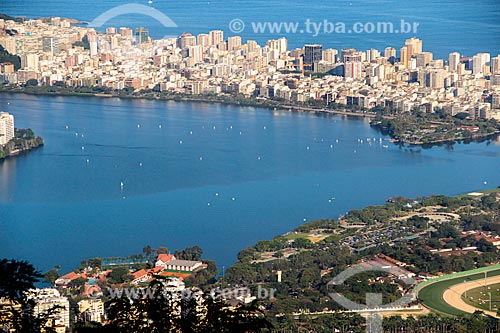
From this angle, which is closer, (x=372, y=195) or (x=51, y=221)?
(x=51, y=221)

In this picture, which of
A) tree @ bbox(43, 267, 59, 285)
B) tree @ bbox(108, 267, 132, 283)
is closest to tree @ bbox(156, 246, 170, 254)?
tree @ bbox(108, 267, 132, 283)

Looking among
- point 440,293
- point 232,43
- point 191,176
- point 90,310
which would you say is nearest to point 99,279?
point 90,310

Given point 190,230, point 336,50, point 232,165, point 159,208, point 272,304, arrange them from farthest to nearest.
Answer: point 336,50, point 232,165, point 159,208, point 190,230, point 272,304

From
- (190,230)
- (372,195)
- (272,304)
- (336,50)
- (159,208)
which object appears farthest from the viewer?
(336,50)

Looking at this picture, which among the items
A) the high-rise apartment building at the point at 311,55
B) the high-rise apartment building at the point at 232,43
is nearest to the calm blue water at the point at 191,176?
the high-rise apartment building at the point at 311,55

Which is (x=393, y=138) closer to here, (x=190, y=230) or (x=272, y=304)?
(x=190, y=230)

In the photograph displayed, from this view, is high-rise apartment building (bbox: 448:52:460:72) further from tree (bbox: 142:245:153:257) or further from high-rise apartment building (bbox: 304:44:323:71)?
tree (bbox: 142:245:153:257)

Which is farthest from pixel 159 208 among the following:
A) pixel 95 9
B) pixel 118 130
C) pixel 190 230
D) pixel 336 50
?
pixel 95 9
